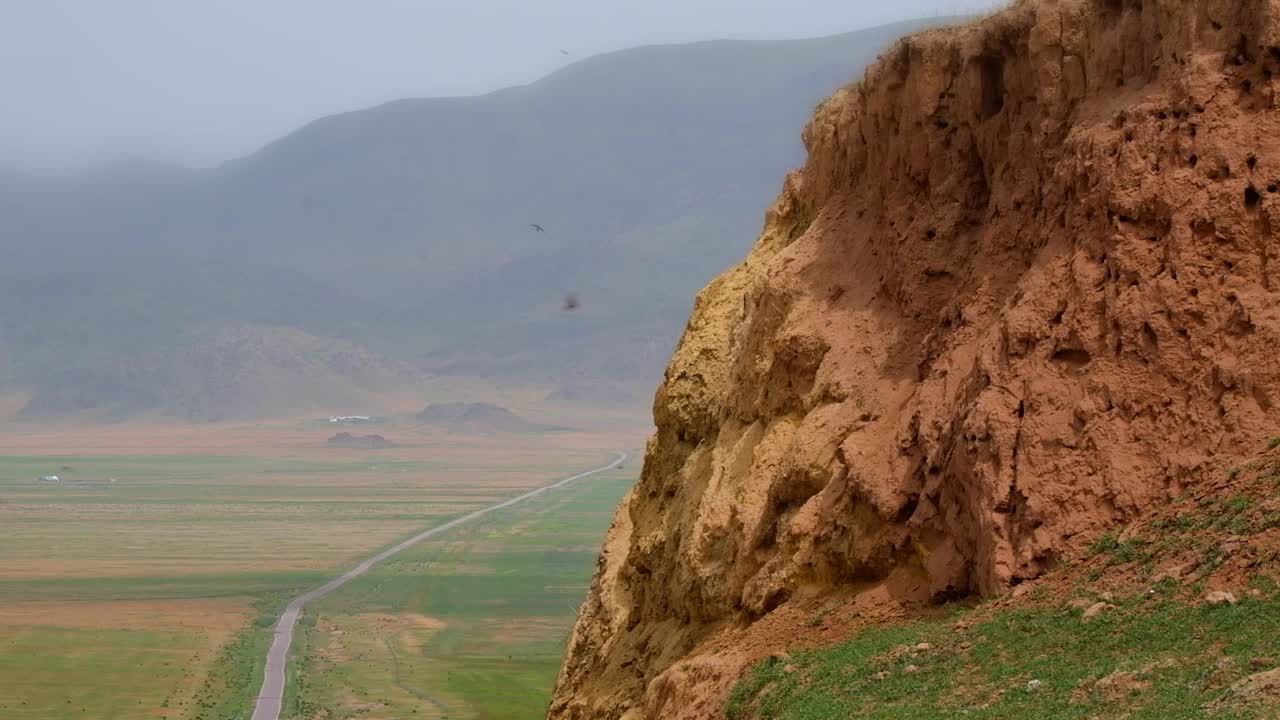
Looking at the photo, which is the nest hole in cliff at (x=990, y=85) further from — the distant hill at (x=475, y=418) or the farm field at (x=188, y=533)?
the distant hill at (x=475, y=418)

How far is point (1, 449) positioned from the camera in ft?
547

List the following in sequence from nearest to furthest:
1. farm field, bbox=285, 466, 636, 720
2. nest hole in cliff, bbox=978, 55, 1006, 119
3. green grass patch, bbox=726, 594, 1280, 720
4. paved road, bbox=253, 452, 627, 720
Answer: green grass patch, bbox=726, 594, 1280, 720 < nest hole in cliff, bbox=978, 55, 1006, 119 < paved road, bbox=253, 452, 627, 720 < farm field, bbox=285, 466, 636, 720

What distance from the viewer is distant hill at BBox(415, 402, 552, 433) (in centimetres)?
17462

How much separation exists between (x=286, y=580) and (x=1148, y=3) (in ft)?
217

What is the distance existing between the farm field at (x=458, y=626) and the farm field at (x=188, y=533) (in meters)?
2.31

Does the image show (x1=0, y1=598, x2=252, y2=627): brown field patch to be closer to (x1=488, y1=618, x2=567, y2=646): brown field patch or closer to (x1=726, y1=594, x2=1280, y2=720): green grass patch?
(x1=488, y1=618, x2=567, y2=646): brown field patch

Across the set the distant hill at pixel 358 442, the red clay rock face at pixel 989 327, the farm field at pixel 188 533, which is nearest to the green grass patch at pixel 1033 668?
the red clay rock face at pixel 989 327

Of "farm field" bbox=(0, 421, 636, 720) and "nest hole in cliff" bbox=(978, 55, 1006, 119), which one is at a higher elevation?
"nest hole in cliff" bbox=(978, 55, 1006, 119)

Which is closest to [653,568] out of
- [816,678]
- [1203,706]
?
[816,678]

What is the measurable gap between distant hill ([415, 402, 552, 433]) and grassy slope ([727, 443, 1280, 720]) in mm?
159814

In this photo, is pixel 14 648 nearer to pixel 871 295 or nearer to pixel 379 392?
pixel 871 295

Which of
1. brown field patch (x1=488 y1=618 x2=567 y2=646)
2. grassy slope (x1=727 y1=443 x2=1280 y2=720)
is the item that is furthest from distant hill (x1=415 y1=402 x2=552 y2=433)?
grassy slope (x1=727 y1=443 x2=1280 y2=720)

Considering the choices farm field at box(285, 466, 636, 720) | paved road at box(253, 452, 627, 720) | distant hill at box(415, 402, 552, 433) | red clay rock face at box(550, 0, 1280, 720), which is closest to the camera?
red clay rock face at box(550, 0, 1280, 720)

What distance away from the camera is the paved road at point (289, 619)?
46650 millimetres
